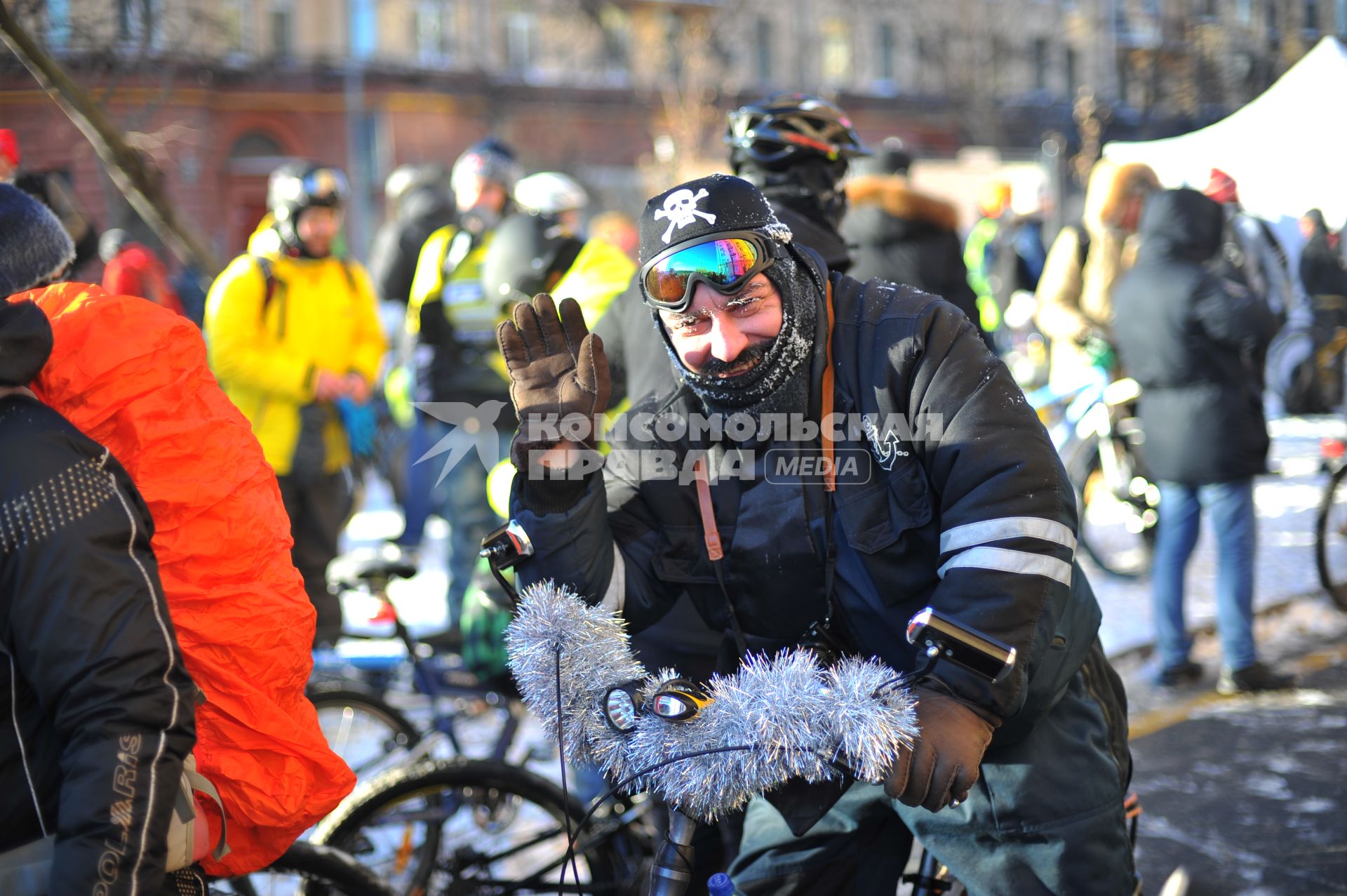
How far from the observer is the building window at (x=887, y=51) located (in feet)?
129

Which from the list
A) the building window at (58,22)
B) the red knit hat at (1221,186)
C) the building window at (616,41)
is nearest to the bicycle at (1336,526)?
the red knit hat at (1221,186)

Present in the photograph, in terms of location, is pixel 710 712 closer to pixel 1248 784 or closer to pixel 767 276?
pixel 767 276

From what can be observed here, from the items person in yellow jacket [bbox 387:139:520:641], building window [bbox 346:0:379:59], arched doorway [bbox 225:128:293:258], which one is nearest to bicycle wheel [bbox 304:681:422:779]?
person in yellow jacket [bbox 387:139:520:641]

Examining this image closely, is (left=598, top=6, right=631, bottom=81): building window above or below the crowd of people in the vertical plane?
above

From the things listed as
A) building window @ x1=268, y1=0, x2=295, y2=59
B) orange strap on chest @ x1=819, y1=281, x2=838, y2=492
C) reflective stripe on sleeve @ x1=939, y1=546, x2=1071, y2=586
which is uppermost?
building window @ x1=268, y1=0, x2=295, y2=59

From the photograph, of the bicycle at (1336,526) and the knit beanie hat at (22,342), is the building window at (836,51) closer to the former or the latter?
the bicycle at (1336,526)

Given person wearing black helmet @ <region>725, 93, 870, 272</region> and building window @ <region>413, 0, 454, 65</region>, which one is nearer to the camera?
person wearing black helmet @ <region>725, 93, 870, 272</region>

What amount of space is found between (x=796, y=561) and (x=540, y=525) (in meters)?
0.47

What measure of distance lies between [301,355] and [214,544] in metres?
3.39

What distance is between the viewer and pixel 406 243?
7008 millimetres

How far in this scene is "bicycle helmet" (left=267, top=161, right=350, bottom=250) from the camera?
207 inches

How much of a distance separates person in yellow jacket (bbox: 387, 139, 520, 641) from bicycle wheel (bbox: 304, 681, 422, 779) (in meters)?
1.07

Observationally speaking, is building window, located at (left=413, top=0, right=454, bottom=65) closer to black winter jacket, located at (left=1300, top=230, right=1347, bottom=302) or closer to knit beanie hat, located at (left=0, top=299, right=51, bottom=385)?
black winter jacket, located at (left=1300, top=230, right=1347, bottom=302)

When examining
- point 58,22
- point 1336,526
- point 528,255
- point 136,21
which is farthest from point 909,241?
point 136,21
